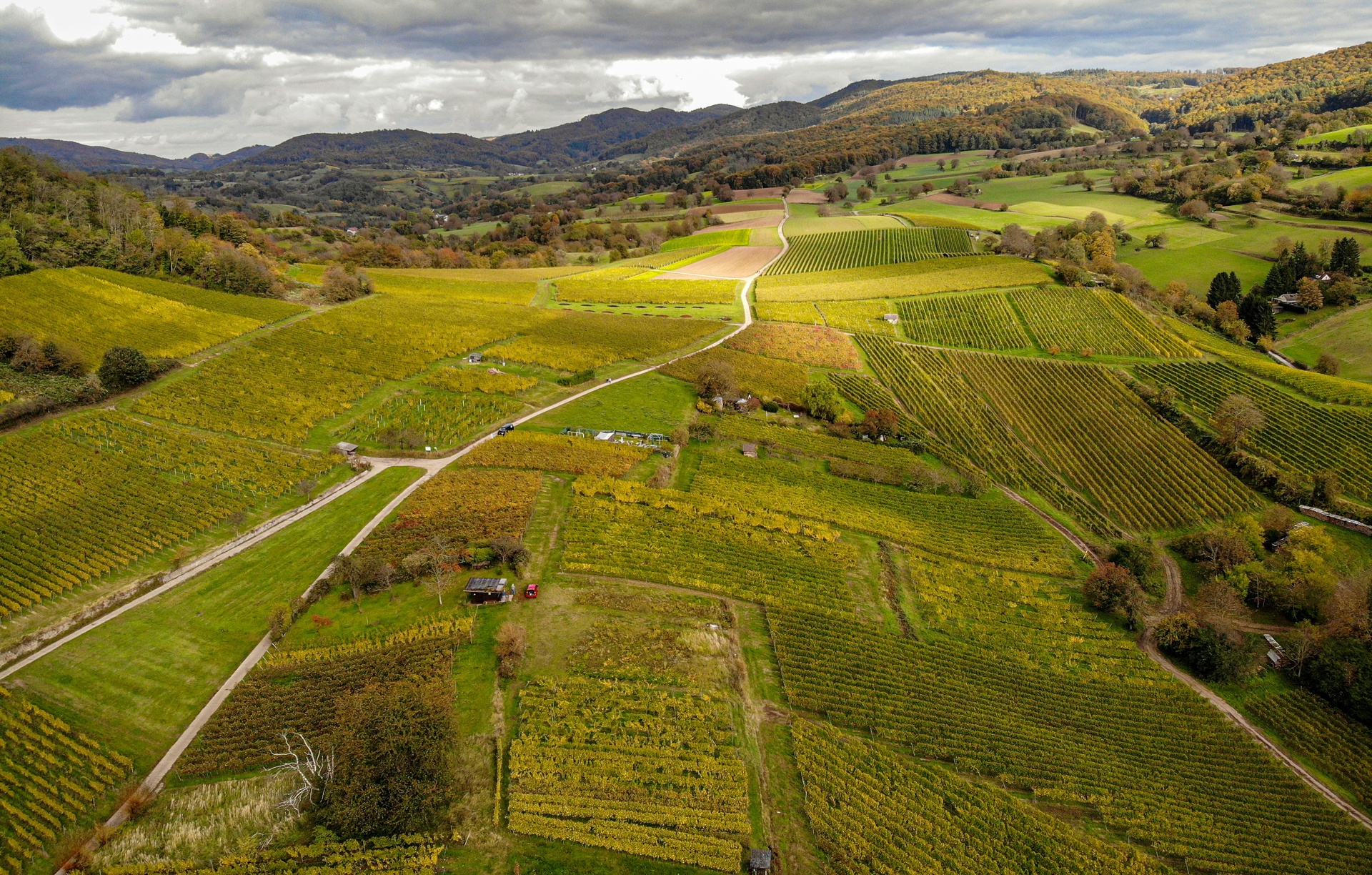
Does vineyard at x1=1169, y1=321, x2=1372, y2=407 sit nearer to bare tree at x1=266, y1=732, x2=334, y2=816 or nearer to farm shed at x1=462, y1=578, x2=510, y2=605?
farm shed at x1=462, y1=578, x2=510, y2=605

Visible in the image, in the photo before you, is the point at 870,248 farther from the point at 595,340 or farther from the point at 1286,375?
the point at 1286,375

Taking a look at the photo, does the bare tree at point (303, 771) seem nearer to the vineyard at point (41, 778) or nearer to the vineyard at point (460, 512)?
the vineyard at point (41, 778)

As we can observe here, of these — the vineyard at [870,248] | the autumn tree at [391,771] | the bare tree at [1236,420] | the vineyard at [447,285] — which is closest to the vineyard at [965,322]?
the bare tree at [1236,420]

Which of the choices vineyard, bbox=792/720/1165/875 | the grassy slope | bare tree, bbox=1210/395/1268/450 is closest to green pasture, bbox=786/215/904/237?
bare tree, bbox=1210/395/1268/450

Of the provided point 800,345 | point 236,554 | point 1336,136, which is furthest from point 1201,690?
point 1336,136

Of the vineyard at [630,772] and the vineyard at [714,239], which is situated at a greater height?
the vineyard at [714,239]

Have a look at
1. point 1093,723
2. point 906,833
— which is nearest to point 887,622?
point 1093,723
